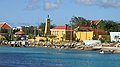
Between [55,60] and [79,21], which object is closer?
[55,60]

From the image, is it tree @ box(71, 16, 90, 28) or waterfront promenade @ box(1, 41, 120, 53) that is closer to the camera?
waterfront promenade @ box(1, 41, 120, 53)

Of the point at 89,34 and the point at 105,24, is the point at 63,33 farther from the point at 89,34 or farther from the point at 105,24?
the point at 105,24

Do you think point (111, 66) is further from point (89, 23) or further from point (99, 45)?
point (89, 23)

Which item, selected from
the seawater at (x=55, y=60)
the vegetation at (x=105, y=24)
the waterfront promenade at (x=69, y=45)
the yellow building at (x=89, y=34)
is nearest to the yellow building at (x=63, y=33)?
the yellow building at (x=89, y=34)

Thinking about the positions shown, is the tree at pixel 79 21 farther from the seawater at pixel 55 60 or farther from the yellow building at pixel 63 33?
the seawater at pixel 55 60

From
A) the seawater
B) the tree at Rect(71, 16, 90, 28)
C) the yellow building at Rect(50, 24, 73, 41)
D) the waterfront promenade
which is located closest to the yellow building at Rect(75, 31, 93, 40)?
the yellow building at Rect(50, 24, 73, 41)

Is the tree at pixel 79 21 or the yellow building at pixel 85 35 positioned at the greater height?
the tree at pixel 79 21

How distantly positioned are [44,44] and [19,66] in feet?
235

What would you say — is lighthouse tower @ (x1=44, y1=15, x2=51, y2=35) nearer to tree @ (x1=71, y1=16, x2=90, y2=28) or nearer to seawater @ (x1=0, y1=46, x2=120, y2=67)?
tree @ (x1=71, y1=16, x2=90, y2=28)

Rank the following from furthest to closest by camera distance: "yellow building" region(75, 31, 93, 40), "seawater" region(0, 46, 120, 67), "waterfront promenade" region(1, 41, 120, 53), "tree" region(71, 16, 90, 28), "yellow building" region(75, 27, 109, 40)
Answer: "tree" region(71, 16, 90, 28), "yellow building" region(75, 31, 93, 40), "yellow building" region(75, 27, 109, 40), "waterfront promenade" region(1, 41, 120, 53), "seawater" region(0, 46, 120, 67)

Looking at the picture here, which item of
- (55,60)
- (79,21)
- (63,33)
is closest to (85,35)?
(63,33)

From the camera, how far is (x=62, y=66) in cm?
5266

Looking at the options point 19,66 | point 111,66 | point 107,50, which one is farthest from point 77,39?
point 19,66

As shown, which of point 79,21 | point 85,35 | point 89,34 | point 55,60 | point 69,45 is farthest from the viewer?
point 79,21
